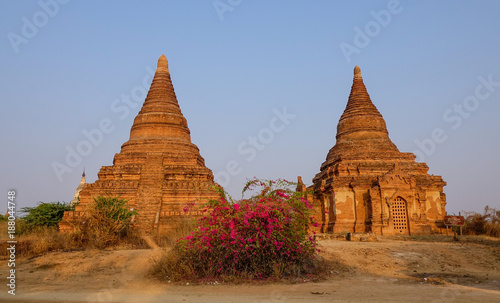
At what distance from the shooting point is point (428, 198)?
21.2m

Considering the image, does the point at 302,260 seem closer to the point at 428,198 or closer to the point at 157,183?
the point at 157,183

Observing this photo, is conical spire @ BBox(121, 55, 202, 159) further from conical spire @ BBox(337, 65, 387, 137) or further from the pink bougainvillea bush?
the pink bougainvillea bush

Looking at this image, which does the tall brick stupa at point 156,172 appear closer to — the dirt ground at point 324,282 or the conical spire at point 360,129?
the dirt ground at point 324,282

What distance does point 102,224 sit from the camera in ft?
44.0

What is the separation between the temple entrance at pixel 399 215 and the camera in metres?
20.0

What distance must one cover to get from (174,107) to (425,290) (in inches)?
792

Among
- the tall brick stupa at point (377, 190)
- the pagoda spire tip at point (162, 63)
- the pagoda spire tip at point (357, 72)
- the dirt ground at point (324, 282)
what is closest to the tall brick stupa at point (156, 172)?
the pagoda spire tip at point (162, 63)

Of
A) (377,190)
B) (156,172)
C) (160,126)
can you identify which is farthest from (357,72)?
(156,172)

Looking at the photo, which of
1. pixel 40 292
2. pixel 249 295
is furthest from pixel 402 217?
pixel 40 292

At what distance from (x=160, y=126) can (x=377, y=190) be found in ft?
43.2

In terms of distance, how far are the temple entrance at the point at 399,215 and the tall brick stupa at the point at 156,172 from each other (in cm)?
966

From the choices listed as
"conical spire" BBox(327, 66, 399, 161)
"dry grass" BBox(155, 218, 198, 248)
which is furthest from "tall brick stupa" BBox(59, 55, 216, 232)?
"conical spire" BBox(327, 66, 399, 161)

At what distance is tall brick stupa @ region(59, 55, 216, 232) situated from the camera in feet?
60.2

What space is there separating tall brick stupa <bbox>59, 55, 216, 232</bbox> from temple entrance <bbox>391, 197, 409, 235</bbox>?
9663 millimetres
